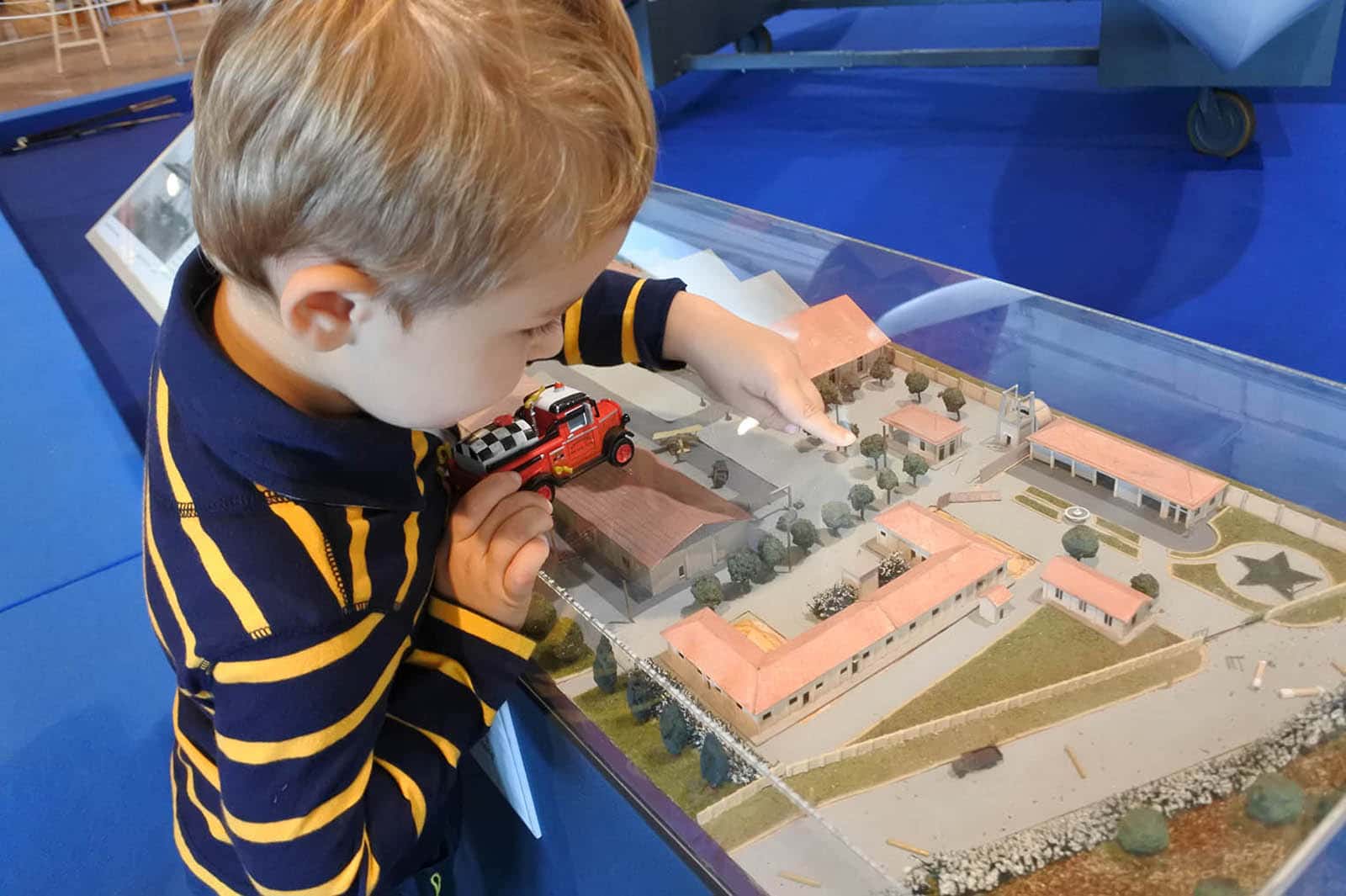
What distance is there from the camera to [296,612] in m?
0.62

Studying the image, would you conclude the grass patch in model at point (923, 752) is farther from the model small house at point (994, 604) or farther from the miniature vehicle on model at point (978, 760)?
the model small house at point (994, 604)

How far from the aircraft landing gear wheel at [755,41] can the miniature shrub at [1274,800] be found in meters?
2.77

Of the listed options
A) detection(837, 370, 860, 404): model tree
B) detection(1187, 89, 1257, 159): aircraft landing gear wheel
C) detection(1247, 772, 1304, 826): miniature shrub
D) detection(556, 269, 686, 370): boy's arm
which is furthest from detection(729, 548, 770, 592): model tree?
detection(1187, 89, 1257, 159): aircraft landing gear wheel

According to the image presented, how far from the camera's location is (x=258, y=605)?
0.61 metres

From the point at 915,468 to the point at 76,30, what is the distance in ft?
13.7

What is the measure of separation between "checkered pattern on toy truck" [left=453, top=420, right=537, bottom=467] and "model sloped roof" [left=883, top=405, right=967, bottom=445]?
1.39 feet

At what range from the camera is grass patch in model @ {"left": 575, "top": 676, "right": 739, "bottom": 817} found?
773 mm

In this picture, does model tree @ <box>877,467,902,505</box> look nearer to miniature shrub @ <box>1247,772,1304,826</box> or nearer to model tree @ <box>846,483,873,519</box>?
model tree @ <box>846,483,873,519</box>

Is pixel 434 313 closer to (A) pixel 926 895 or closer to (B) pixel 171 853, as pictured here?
(A) pixel 926 895

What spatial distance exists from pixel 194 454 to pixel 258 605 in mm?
122

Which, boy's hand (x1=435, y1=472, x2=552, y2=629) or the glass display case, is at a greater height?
boy's hand (x1=435, y1=472, x2=552, y2=629)

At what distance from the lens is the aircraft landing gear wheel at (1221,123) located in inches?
75.8

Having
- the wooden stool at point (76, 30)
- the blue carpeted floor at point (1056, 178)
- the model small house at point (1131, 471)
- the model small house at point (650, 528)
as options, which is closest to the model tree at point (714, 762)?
Result: the model small house at point (650, 528)

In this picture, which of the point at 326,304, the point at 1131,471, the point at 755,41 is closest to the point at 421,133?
the point at 326,304
